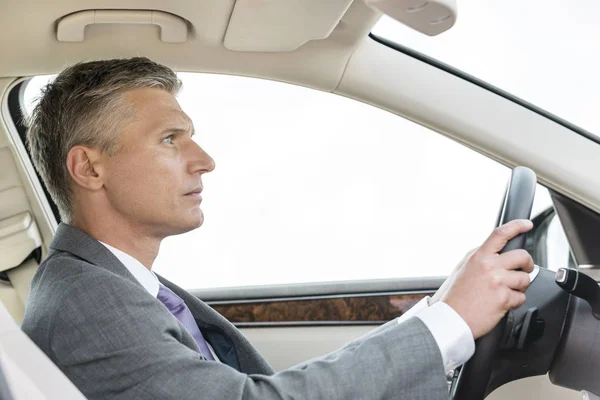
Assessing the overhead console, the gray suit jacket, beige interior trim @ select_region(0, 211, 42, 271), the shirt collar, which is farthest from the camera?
beige interior trim @ select_region(0, 211, 42, 271)

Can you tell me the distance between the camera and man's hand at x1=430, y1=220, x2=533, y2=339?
1202mm

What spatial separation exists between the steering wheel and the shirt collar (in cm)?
56

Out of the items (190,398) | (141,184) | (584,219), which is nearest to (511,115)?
(584,219)

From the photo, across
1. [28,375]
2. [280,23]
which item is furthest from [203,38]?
[28,375]

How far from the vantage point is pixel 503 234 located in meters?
1.23

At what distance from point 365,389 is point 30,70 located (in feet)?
3.40

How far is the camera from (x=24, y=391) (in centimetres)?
80

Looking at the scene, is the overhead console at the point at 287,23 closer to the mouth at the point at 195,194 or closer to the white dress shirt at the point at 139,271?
the mouth at the point at 195,194

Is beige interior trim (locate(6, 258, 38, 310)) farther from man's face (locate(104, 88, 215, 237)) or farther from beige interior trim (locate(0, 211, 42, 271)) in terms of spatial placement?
man's face (locate(104, 88, 215, 237))

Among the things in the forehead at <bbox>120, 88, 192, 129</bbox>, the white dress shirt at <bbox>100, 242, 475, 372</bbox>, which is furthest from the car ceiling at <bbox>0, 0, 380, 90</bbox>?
the white dress shirt at <bbox>100, 242, 475, 372</bbox>

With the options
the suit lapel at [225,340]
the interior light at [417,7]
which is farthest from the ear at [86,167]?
the interior light at [417,7]

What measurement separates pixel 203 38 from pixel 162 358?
0.72 m

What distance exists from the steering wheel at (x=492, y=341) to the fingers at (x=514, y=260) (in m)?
0.04

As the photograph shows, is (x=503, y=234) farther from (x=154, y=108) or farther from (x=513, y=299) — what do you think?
(x=154, y=108)
